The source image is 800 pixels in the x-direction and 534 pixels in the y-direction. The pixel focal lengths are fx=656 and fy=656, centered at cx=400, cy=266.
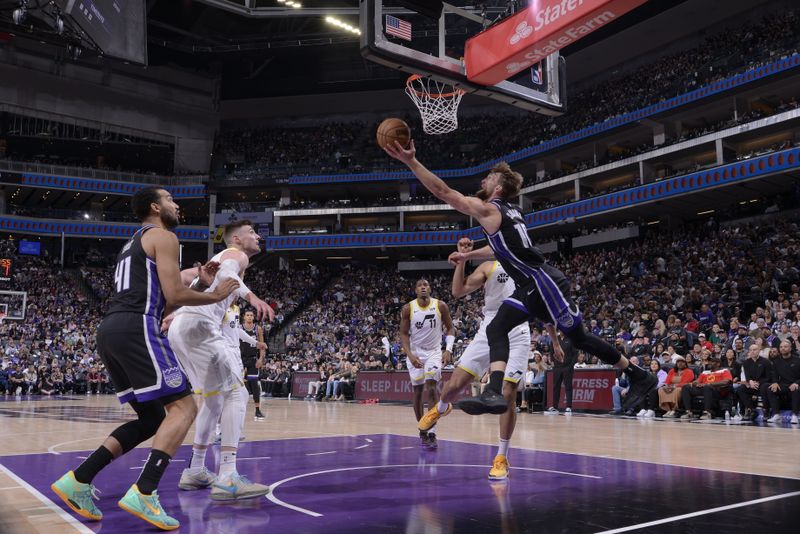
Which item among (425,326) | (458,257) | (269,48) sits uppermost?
(269,48)

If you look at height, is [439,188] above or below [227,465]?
above

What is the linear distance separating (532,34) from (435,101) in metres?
6.83

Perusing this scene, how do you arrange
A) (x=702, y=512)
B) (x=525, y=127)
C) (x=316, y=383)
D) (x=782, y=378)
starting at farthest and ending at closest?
(x=525, y=127)
(x=316, y=383)
(x=782, y=378)
(x=702, y=512)

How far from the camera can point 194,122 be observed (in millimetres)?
47844

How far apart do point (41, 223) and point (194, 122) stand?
41.6ft

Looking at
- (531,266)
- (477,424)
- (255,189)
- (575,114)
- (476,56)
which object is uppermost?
(575,114)

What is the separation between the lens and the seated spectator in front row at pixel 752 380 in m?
12.9

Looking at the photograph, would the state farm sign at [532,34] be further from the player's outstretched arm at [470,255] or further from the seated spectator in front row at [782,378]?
the seated spectator in front row at [782,378]

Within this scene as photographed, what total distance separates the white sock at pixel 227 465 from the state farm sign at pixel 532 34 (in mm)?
6023

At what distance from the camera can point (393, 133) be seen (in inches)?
210

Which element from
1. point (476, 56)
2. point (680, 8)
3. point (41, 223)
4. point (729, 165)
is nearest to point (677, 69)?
point (680, 8)

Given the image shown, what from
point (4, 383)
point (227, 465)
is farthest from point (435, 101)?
point (4, 383)

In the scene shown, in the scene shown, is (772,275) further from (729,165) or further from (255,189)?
(255,189)

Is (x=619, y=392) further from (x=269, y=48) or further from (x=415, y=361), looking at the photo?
(x=269, y=48)
